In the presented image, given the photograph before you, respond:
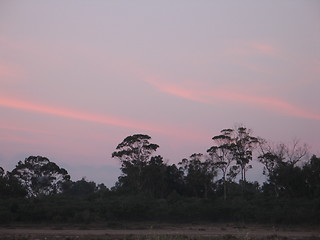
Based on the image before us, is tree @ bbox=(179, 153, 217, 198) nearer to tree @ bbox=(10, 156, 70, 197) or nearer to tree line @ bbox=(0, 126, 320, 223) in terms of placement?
tree line @ bbox=(0, 126, 320, 223)

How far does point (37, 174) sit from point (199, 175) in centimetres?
1981

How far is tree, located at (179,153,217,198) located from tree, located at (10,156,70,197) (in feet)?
54.5

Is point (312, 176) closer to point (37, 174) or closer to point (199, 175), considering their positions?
point (199, 175)

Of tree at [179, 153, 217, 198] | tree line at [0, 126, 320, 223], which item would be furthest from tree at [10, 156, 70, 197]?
tree at [179, 153, 217, 198]

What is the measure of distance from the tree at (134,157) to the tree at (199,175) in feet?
18.3

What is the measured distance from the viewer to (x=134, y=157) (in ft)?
176

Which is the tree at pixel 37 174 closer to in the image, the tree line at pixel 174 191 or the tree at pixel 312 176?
the tree line at pixel 174 191

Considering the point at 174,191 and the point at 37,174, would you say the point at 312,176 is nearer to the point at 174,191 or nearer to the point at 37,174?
the point at 174,191

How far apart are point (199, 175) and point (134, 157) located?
27.5 ft

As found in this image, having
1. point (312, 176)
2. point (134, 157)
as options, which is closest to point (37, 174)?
point (134, 157)

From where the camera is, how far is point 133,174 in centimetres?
5338

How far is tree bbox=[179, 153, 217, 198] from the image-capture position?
179ft

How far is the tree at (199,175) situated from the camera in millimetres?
54603

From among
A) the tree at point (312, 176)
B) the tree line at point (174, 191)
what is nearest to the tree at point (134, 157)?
the tree line at point (174, 191)
